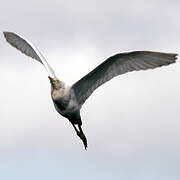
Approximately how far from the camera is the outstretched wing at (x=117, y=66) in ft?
75.8

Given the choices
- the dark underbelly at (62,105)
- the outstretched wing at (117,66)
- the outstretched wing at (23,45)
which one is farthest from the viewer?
the outstretched wing at (23,45)

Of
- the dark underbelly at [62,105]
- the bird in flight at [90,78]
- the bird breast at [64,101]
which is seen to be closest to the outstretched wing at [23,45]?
the bird in flight at [90,78]

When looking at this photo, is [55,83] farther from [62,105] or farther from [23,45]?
[23,45]

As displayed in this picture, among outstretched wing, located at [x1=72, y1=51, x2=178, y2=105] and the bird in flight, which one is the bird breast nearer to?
the bird in flight

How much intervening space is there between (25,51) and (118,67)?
4699mm

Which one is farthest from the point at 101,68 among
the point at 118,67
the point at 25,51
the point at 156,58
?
the point at 25,51

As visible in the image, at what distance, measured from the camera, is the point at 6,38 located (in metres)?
27.7

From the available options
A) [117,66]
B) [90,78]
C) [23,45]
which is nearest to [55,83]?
[90,78]

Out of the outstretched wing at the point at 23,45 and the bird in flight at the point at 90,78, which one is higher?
the outstretched wing at the point at 23,45

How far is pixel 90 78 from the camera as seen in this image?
25.1 metres

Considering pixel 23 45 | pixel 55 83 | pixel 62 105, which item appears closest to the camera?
pixel 62 105

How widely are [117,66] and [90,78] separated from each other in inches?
49.5

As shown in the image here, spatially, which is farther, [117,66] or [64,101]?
[117,66]

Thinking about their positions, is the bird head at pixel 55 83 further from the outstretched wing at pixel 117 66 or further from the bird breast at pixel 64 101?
the outstretched wing at pixel 117 66
